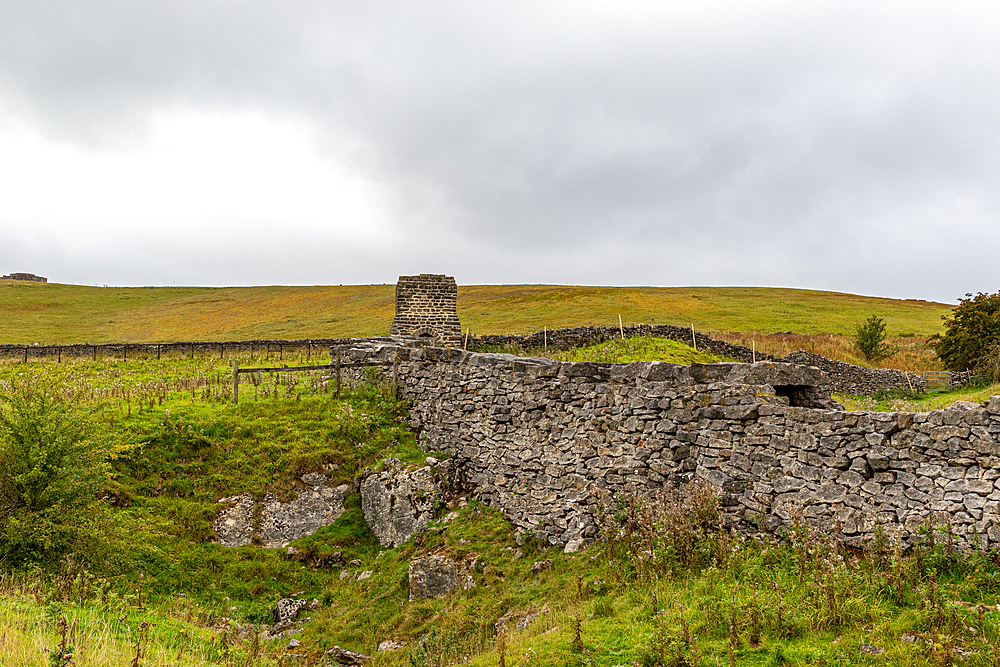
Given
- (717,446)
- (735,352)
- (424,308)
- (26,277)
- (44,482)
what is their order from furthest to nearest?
(26,277) → (735,352) → (424,308) → (44,482) → (717,446)

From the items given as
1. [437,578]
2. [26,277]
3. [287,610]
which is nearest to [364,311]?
[287,610]

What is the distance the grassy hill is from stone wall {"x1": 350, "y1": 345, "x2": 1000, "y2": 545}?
4206cm

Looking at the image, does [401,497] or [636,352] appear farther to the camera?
[636,352]

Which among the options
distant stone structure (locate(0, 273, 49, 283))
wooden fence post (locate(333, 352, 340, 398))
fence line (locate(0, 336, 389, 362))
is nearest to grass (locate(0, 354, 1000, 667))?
wooden fence post (locate(333, 352, 340, 398))

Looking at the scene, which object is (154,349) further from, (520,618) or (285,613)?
(520,618)

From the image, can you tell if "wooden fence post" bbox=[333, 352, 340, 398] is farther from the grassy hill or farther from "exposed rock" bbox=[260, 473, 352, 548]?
the grassy hill

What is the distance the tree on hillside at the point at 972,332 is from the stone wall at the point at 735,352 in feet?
8.94

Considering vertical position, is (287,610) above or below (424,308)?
below

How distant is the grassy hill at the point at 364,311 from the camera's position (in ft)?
204

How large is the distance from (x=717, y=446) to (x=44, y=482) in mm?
9937

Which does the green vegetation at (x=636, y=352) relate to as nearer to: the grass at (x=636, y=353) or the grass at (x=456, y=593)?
the grass at (x=636, y=353)

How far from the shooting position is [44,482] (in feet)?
29.4

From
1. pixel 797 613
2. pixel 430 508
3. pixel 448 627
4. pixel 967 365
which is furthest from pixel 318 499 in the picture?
pixel 967 365

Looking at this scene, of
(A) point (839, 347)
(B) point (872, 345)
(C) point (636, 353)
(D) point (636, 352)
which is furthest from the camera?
(A) point (839, 347)
